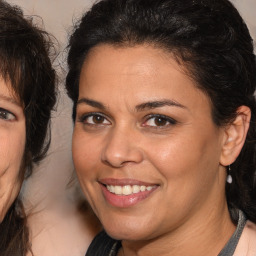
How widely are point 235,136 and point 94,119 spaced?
1.48 ft

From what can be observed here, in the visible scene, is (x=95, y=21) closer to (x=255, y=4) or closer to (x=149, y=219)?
(x=149, y=219)

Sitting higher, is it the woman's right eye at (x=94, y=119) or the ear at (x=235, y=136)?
the woman's right eye at (x=94, y=119)

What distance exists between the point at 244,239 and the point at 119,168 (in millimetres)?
485

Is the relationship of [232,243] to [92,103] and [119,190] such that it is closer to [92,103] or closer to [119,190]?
[119,190]

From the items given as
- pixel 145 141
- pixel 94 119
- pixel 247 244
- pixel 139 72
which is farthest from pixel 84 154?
pixel 247 244

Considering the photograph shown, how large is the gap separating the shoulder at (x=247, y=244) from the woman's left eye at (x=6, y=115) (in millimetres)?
833

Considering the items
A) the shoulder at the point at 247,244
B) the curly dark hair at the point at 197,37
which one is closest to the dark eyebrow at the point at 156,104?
the curly dark hair at the point at 197,37

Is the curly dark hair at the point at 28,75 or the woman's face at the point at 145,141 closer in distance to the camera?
the woman's face at the point at 145,141

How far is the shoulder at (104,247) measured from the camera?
7.93 ft

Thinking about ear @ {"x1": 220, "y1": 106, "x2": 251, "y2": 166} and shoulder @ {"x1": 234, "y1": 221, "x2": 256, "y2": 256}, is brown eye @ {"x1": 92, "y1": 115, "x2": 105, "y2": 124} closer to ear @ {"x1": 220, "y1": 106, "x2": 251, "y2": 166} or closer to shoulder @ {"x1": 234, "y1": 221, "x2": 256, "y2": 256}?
ear @ {"x1": 220, "y1": 106, "x2": 251, "y2": 166}

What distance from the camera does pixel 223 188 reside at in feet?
7.19

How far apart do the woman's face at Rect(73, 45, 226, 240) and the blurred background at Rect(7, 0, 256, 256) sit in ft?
1.55

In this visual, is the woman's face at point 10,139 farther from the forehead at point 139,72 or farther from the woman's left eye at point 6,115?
the forehead at point 139,72

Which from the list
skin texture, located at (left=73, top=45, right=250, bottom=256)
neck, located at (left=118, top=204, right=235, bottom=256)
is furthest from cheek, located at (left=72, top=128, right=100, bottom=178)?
neck, located at (left=118, top=204, right=235, bottom=256)
